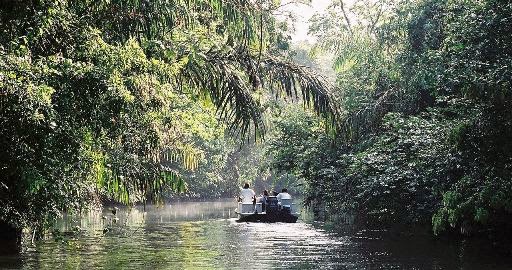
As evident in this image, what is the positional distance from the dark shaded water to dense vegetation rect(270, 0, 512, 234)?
88 cm

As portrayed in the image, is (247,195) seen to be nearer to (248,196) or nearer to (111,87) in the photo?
(248,196)

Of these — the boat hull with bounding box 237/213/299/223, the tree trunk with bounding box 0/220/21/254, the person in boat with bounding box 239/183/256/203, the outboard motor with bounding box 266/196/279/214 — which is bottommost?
the tree trunk with bounding box 0/220/21/254

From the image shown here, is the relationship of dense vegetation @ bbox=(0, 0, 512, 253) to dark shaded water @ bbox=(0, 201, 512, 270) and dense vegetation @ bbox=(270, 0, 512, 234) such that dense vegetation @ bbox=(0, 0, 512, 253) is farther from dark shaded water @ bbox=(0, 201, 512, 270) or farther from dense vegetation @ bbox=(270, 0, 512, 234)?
dark shaded water @ bbox=(0, 201, 512, 270)

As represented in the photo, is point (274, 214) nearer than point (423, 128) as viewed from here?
No

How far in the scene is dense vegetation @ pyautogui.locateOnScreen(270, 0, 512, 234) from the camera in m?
13.1

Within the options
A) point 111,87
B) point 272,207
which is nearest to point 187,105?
point 111,87

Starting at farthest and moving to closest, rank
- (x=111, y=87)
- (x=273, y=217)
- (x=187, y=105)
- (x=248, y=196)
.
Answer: (x=248, y=196)
(x=273, y=217)
(x=187, y=105)
(x=111, y=87)

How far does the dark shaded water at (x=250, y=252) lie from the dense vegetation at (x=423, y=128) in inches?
34.6

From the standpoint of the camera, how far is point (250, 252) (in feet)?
57.8

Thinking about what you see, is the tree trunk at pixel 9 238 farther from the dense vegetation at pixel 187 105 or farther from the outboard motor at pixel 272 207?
the outboard motor at pixel 272 207

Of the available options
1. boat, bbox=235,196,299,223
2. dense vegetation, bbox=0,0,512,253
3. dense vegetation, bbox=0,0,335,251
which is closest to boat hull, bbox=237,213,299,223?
boat, bbox=235,196,299,223

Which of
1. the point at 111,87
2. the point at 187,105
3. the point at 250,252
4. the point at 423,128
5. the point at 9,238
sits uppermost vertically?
the point at 187,105

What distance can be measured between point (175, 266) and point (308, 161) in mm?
14957

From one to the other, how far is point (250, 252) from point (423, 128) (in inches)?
212
